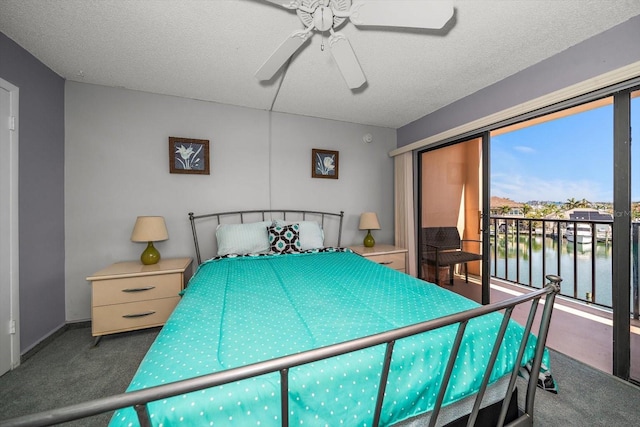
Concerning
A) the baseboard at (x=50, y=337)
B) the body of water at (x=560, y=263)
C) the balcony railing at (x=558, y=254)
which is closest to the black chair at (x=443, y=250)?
the balcony railing at (x=558, y=254)

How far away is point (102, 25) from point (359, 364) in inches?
101

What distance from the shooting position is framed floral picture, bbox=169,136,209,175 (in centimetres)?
276

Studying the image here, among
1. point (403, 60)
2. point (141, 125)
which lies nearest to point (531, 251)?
point (403, 60)

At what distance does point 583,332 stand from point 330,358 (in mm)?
2865

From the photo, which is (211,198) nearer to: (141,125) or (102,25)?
(141,125)

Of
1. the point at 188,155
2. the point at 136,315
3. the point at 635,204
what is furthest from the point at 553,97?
the point at 136,315

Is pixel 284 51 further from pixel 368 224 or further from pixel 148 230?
pixel 368 224

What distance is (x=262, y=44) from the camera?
1934 millimetres

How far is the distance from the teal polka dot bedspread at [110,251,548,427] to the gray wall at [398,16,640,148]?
1930 millimetres

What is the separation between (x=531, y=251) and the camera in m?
3.58

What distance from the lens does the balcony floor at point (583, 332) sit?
1930 millimetres

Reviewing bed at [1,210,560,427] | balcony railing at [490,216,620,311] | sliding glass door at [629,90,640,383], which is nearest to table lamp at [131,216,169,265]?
bed at [1,210,560,427]

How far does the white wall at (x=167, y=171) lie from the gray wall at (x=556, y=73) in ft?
4.57

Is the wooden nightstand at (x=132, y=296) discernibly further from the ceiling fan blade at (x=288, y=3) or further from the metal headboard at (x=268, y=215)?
the ceiling fan blade at (x=288, y=3)
